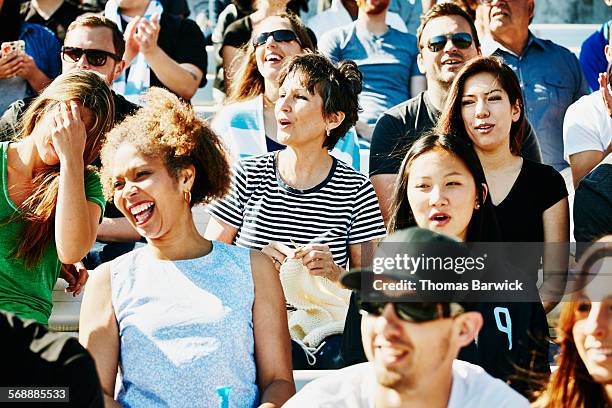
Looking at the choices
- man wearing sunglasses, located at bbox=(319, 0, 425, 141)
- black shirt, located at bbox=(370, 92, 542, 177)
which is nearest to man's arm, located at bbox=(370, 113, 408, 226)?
black shirt, located at bbox=(370, 92, 542, 177)

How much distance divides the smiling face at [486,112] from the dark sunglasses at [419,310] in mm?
1755

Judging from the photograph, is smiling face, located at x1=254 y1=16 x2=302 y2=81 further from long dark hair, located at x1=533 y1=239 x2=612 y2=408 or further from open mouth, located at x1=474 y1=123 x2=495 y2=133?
long dark hair, located at x1=533 y1=239 x2=612 y2=408

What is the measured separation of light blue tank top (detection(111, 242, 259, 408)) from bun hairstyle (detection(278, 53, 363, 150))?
3.91ft

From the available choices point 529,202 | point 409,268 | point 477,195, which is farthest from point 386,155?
point 409,268

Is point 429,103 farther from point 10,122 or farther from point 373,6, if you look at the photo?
point 10,122

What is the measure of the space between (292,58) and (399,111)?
58 cm

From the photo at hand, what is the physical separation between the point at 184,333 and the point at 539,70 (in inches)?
115

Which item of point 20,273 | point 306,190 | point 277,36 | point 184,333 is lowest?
point 20,273

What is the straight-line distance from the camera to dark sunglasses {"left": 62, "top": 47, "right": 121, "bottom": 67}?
459 centimetres

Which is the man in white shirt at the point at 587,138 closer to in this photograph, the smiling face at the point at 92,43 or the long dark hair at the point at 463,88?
the long dark hair at the point at 463,88

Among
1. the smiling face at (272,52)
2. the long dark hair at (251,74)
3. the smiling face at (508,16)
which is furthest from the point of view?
the smiling face at (508,16)

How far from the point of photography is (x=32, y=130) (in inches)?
144

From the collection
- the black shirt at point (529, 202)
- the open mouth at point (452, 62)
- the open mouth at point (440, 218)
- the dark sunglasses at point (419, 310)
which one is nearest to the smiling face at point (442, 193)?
the open mouth at point (440, 218)

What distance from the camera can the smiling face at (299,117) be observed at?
401 centimetres
